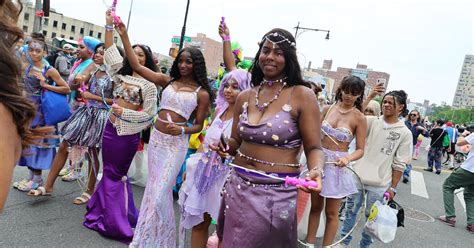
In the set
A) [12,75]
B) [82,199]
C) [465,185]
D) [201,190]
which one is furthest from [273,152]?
[465,185]

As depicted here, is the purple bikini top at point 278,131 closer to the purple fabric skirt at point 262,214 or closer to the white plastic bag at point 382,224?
the purple fabric skirt at point 262,214

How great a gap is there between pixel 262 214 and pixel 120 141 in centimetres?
211

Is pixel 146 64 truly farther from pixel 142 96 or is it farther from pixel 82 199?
pixel 82 199

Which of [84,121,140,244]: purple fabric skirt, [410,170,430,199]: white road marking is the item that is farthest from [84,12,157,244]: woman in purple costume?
[410,170,430,199]: white road marking

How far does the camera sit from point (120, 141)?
143 inches

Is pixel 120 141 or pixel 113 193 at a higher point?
pixel 120 141

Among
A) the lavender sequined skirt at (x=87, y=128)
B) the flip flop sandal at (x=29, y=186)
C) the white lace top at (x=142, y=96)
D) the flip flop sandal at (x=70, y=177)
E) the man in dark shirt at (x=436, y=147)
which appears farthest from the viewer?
the man in dark shirt at (x=436, y=147)

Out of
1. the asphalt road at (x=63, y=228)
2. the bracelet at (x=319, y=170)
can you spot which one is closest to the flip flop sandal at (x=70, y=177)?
the asphalt road at (x=63, y=228)

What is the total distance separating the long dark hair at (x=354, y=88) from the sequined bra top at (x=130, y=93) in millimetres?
2139

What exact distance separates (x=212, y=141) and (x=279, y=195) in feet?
4.31

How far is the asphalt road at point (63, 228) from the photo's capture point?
3.37 meters

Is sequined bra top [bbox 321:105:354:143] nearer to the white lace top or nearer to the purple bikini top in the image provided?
the purple bikini top

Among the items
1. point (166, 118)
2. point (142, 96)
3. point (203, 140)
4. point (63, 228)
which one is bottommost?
point (63, 228)

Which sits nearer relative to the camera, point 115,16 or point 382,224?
point 115,16
